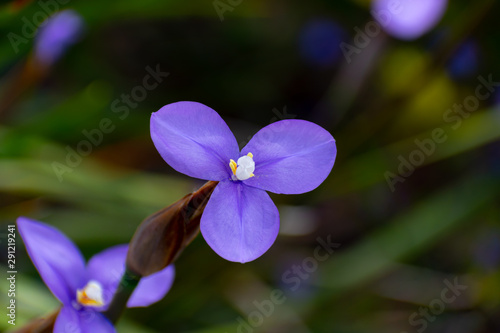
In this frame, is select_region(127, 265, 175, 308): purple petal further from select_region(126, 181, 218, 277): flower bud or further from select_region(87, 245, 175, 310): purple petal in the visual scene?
select_region(126, 181, 218, 277): flower bud

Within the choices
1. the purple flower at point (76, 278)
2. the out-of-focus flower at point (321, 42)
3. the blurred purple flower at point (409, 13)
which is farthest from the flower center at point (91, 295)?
the out-of-focus flower at point (321, 42)

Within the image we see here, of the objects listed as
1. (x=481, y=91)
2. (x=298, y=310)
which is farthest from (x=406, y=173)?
(x=298, y=310)

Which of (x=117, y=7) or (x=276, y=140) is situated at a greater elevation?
(x=276, y=140)

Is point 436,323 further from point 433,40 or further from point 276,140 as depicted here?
point 276,140

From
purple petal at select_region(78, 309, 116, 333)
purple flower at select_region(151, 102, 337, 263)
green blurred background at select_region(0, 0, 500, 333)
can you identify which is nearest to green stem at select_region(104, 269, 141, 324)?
purple petal at select_region(78, 309, 116, 333)

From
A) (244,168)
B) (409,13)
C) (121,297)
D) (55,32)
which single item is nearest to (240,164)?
(244,168)

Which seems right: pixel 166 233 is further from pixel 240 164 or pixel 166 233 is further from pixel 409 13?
pixel 409 13
